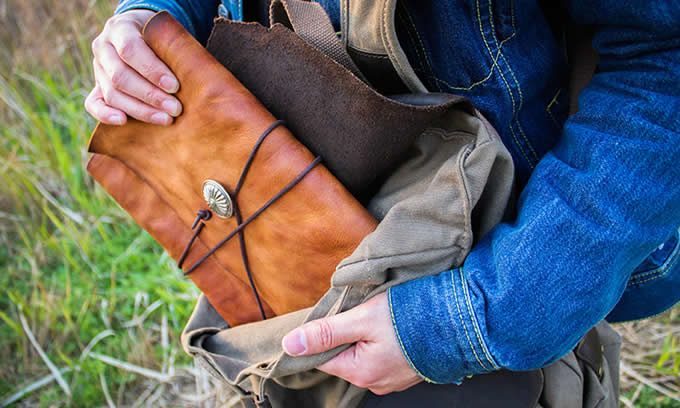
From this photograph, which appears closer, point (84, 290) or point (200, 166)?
point (200, 166)

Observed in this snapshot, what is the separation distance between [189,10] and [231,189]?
58 centimetres

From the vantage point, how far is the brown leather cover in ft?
2.74

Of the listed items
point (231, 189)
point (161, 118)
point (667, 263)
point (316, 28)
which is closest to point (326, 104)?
point (316, 28)

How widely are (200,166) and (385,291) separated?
0.46 m

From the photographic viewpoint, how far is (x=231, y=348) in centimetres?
98

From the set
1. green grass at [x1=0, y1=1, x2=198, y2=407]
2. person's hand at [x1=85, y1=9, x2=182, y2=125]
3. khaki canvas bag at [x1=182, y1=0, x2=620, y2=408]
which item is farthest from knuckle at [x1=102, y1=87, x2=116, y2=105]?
green grass at [x1=0, y1=1, x2=198, y2=407]

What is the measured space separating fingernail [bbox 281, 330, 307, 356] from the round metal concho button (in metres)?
0.29

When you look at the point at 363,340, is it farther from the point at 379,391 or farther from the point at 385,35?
the point at 385,35

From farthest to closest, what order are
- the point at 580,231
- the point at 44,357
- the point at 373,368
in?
the point at 44,357 < the point at 373,368 < the point at 580,231

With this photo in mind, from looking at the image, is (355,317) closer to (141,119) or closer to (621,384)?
(141,119)

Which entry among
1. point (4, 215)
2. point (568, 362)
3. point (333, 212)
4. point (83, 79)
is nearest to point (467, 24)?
point (333, 212)

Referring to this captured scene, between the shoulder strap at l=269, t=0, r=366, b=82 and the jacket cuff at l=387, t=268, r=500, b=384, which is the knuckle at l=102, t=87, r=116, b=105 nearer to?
the shoulder strap at l=269, t=0, r=366, b=82

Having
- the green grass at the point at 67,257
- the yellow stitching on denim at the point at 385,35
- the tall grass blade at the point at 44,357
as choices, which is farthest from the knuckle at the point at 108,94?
the tall grass blade at the point at 44,357

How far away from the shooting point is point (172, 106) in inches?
36.6
